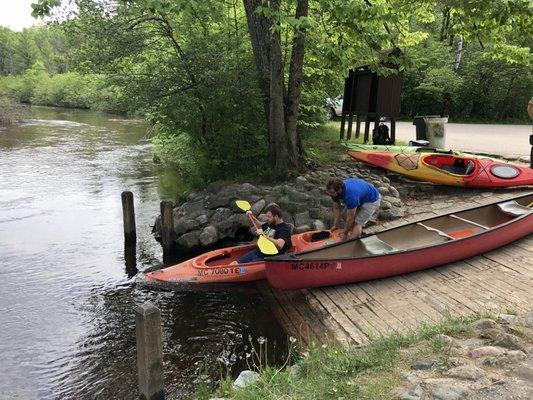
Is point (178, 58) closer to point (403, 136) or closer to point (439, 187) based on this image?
point (439, 187)

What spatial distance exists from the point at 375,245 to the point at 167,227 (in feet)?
13.5

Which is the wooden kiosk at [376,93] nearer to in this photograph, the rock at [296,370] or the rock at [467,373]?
the rock at [296,370]

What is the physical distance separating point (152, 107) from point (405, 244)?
629 centimetres

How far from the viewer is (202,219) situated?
973 centimetres

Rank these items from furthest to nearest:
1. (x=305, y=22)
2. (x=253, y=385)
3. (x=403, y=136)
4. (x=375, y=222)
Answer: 1. (x=403, y=136)
2. (x=375, y=222)
3. (x=305, y=22)
4. (x=253, y=385)

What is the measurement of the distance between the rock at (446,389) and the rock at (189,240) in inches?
259

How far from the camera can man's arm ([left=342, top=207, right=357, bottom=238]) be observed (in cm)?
720

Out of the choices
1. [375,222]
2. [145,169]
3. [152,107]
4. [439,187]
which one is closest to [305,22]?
[375,222]

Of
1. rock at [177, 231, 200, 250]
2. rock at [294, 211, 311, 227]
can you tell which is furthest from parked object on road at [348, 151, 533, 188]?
rock at [177, 231, 200, 250]

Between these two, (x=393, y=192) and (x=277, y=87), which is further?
(x=393, y=192)

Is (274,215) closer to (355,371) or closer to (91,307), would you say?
(91,307)

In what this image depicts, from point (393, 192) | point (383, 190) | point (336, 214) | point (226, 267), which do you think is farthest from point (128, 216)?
point (393, 192)

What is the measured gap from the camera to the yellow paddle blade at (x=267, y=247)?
670 cm

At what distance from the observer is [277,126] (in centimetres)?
1020
